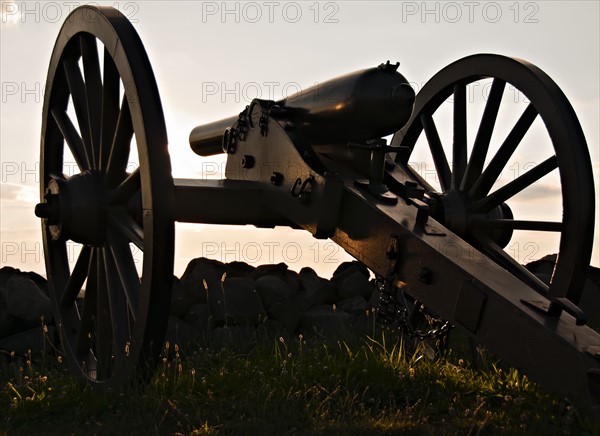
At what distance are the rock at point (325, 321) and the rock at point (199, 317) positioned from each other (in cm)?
76

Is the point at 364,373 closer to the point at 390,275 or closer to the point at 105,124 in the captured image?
the point at 390,275

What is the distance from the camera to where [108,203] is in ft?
16.1

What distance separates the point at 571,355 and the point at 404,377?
1.27 m

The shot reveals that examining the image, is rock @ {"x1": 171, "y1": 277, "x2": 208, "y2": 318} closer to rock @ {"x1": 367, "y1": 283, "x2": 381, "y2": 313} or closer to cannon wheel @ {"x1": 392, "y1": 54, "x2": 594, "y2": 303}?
rock @ {"x1": 367, "y1": 283, "x2": 381, "y2": 313}

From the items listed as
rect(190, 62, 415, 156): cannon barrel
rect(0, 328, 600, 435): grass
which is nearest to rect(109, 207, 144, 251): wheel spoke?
rect(0, 328, 600, 435): grass

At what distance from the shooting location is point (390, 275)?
14.3ft

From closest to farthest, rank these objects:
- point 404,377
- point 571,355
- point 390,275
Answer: point 571,355 < point 390,275 < point 404,377

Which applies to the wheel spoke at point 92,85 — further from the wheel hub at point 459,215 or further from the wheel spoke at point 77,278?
the wheel hub at point 459,215

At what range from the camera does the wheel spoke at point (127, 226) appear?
4434 millimetres

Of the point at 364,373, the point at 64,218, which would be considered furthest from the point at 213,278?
the point at 364,373

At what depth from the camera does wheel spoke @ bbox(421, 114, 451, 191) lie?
236 inches

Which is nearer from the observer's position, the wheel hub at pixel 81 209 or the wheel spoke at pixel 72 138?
the wheel hub at pixel 81 209

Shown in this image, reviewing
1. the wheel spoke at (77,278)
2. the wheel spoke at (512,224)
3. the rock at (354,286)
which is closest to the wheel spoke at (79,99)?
the wheel spoke at (77,278)

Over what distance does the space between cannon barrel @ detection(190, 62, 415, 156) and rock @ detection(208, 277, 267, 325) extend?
67.2 inches
